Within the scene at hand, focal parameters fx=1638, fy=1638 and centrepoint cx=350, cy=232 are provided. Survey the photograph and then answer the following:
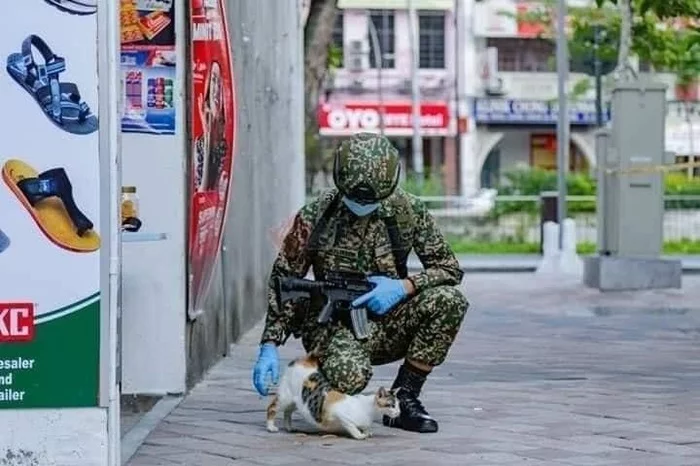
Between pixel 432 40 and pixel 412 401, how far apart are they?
149 ft

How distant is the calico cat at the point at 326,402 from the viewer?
22.9 feet

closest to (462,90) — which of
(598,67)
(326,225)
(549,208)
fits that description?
(598,67)

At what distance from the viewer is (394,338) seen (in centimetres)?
732

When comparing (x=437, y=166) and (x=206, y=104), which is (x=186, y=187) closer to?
(x=206, y=104)

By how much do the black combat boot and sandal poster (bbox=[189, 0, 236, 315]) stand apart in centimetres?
161

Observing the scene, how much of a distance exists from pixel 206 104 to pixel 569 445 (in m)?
3.08

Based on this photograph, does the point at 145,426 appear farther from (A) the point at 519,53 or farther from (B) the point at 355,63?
(A) the point at 519,53

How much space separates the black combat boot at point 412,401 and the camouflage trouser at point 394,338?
0.08 meters

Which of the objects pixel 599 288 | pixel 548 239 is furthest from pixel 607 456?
pixel 548 239

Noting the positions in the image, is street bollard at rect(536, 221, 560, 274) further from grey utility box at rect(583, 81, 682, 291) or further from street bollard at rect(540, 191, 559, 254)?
grey utility box at rect(583, 81, 682, 291)

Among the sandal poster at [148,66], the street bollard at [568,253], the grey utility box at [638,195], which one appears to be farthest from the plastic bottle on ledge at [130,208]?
the street bollard at [568,253]

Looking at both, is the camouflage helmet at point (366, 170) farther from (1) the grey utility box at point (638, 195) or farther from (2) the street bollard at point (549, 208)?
(2) the street bollard at point (549, 208)

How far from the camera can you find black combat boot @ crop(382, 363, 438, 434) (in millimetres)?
7312

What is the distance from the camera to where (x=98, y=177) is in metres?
5.62
